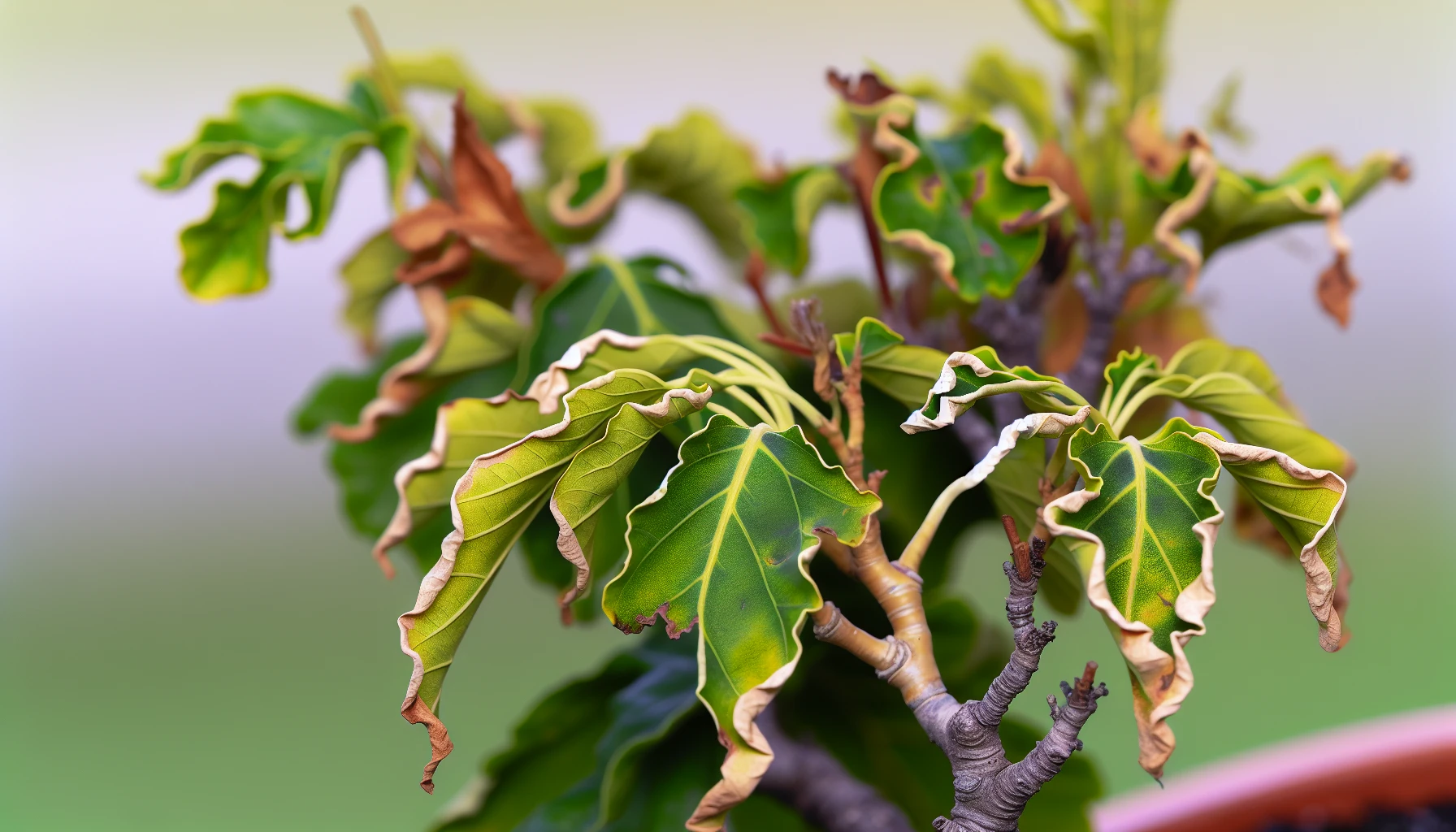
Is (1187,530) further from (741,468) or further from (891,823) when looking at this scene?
(891,823)

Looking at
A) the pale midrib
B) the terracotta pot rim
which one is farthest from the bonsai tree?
the terracotta pot rim

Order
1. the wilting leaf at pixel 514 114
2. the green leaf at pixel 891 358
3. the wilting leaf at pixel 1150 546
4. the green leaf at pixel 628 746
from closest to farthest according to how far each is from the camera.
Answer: the wilting leaf at pixel 1150 546
the green leaf at pixel 891 358
the green leaf at pixel 628 746
the wilting leaf at pixel 514 114

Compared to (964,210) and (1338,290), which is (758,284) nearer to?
(964,210)

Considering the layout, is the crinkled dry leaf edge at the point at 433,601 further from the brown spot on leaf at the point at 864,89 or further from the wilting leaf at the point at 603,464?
the brown spot on leaf at the point at 864,89

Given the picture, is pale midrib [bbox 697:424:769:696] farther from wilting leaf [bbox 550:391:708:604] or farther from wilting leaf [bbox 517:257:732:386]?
wilting leaf [bbox 517:257:732:386]

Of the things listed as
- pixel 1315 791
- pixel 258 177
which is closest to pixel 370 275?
pixel 258 177

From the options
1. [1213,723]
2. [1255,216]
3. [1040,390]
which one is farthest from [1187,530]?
[1213,723]

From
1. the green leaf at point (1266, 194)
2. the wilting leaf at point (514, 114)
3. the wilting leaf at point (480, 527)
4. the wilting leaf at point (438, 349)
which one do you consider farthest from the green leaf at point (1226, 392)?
the wilting leaf at point (514, 114)
